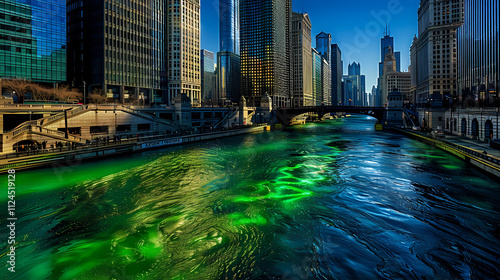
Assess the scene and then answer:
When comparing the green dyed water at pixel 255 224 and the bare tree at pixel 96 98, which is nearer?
the green dyed water at pixel 255 224

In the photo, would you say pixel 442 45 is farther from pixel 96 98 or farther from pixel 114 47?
pixel 96 98

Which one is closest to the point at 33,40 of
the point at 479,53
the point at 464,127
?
the point at 464,127

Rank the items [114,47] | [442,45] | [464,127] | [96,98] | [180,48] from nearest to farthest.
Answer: [464,127] → [96,98] → [114,47] → [180,48] → [442,45]

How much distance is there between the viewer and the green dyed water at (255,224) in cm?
1543

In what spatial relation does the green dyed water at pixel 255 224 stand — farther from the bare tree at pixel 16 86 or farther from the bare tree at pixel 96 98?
the bare tree at pixel 96 98

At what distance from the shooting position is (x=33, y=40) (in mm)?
84562

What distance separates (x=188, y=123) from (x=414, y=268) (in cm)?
7805

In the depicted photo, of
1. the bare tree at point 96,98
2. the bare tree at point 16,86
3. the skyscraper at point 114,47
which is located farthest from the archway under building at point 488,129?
Answer: the skyscraper at point 114,47

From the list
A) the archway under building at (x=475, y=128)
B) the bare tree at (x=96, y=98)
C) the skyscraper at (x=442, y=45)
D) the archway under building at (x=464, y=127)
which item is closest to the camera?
the archway under building at (x=475, y=128)

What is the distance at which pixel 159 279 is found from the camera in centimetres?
1430

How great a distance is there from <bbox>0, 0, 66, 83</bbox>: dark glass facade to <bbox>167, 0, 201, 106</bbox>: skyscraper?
5565 cm

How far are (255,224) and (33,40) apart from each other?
9820cm

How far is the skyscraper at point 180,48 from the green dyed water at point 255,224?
11201 centimetres

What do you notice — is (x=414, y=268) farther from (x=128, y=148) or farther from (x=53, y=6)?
(x=53, y=6)
